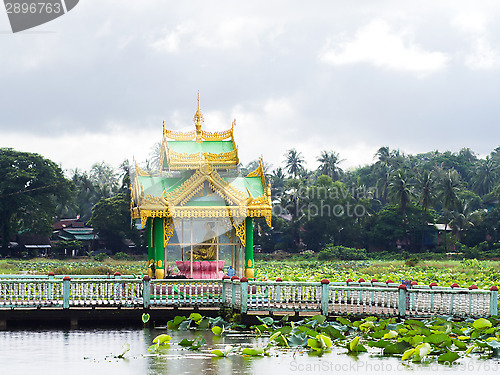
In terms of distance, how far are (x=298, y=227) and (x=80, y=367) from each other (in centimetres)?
6344

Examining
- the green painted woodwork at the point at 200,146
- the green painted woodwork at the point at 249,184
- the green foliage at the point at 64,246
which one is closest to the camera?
the green painted woodwork at the point at 249,184

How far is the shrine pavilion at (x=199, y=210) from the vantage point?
23.3 metres

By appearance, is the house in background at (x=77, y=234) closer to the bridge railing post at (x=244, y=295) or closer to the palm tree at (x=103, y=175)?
the palm tree at (x=103, y=175)

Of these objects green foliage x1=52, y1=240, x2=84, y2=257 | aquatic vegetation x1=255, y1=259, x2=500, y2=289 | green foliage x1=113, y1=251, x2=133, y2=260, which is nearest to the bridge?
aquatic vegetation x1=255, y1=259, x2=500, y2=289

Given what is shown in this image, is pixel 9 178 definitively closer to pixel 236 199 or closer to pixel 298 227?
pixel 298 227

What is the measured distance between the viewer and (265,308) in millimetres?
20672

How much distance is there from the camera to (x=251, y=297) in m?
20.7

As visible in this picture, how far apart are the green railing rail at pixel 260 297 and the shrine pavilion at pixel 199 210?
5.40 ft

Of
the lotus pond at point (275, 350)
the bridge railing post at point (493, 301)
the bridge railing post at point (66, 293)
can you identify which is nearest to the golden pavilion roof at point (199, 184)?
the bridge railing post at point (66, 293)

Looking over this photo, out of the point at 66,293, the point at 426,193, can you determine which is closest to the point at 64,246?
the point at 426,193

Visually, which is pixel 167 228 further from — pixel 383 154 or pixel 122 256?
pixel 383 154

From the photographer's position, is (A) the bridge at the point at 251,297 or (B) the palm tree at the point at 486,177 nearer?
(A) the bridge at the point at 251,297

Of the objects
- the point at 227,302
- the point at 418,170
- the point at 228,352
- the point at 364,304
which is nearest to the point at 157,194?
the point at 227,302

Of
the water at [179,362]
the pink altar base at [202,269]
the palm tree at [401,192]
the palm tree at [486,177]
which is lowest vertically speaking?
the water at [179,362]
